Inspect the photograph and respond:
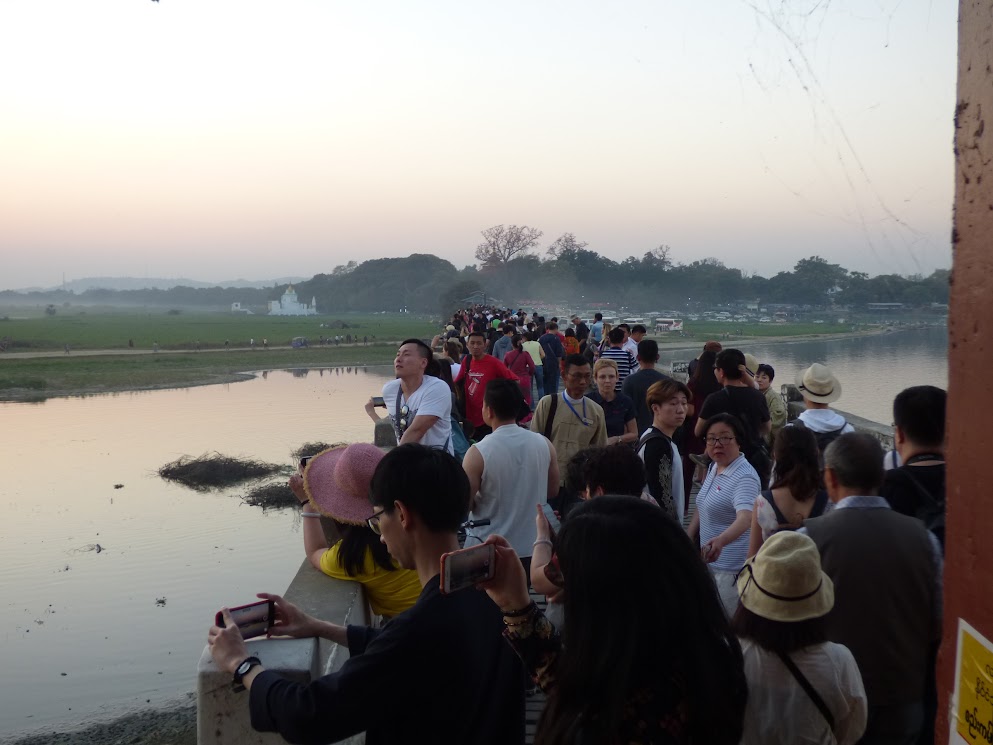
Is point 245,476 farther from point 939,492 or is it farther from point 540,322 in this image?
point 939,492

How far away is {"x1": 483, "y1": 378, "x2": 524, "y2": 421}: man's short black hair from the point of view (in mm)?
4750

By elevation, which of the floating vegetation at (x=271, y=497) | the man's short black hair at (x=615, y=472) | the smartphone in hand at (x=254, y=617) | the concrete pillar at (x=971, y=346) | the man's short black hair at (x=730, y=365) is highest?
the concrete pillar at (x=971, y=346)

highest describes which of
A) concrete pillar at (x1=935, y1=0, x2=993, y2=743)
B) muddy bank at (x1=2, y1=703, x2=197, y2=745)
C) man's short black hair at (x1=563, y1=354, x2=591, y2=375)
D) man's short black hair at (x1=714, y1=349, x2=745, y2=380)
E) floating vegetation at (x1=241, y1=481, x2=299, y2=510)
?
concrete pillar at (x1=935, y1=0, x2=993, y2=743)

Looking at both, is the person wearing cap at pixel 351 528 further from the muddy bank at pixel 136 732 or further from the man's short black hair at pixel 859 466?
the muddy bank at pixel 136 732

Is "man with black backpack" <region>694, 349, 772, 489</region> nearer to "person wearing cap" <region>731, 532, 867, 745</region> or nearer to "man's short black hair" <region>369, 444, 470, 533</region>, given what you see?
"person wearing cap" <region>731, 532, 867, 745</region>

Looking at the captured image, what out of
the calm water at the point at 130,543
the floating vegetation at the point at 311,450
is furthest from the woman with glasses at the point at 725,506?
the floating vegetation at the point at 311,450

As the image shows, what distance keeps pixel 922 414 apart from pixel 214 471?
1962cm

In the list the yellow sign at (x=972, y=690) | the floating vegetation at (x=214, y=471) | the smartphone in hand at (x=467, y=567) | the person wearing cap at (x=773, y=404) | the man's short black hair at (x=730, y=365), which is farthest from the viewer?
the floating vegetation at (x=214, y=471)

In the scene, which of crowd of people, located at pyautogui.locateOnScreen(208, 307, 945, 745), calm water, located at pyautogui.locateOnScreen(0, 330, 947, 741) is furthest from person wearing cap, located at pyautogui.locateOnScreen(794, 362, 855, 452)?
crowd of people, located at pyautogui.locateOnScreen(208, 307, 945, 745)

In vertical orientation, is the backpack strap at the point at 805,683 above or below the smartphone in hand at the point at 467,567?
below

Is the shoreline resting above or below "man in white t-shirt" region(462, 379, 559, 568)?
below

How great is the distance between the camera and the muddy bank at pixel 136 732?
27.7 ft

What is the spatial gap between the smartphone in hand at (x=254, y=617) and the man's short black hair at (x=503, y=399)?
2.41m

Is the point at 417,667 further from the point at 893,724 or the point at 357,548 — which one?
the point at 893,724
